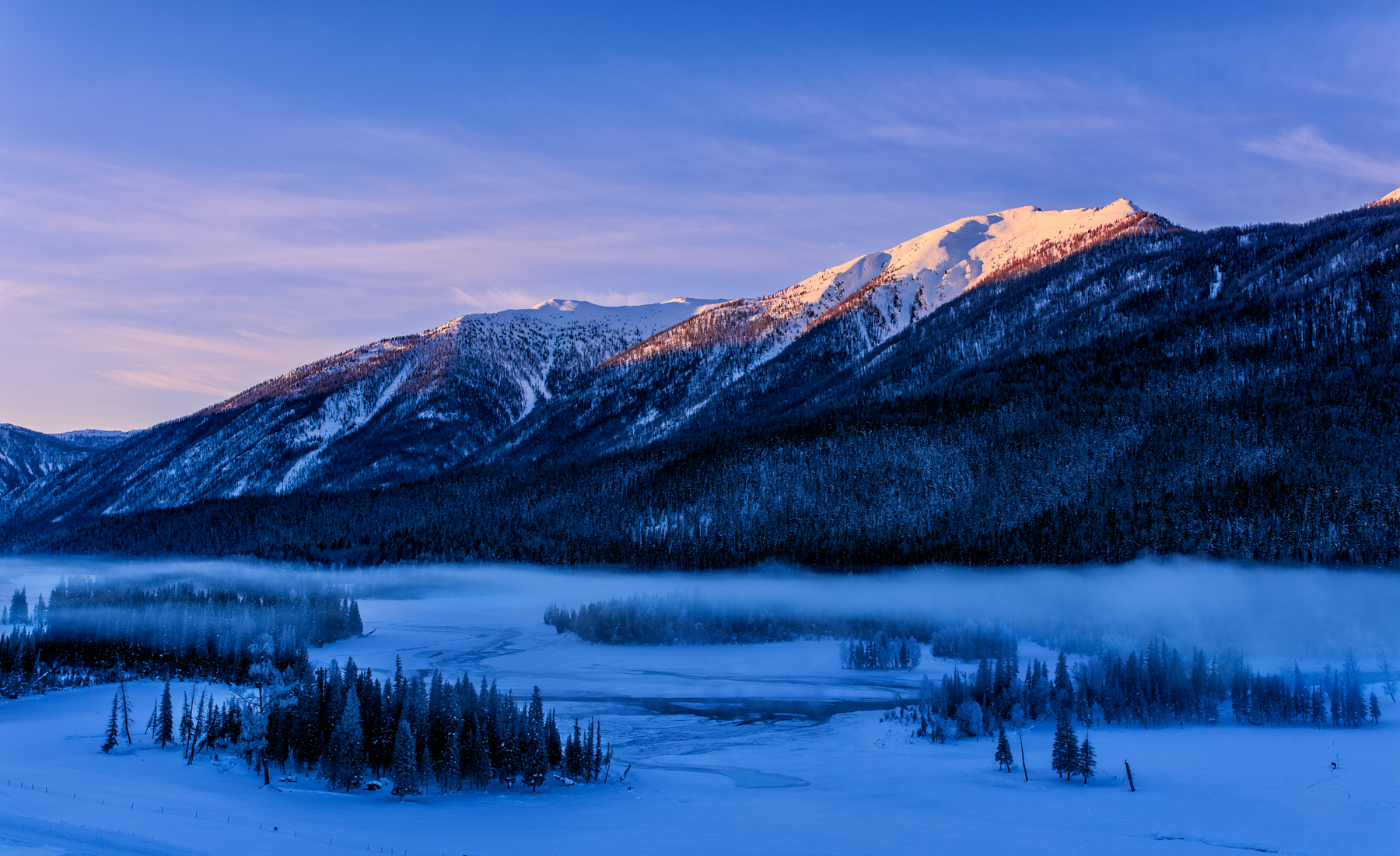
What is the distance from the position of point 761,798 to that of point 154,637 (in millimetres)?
96379

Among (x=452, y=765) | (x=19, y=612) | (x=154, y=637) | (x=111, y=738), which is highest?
(x=19, y=612)

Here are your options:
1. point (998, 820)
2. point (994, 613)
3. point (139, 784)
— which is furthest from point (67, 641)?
point (994, 613)

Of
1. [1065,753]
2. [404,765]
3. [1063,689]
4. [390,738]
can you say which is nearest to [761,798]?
[1065,753]

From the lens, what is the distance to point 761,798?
89.2 m

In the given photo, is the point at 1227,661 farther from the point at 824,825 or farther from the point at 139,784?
the point at 139,784

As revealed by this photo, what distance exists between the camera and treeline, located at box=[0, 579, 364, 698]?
432 ft

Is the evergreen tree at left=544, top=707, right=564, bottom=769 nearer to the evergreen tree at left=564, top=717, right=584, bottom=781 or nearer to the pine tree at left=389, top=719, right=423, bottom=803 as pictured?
the evergreen tree at left=564, top=717, right=584, bottom=781

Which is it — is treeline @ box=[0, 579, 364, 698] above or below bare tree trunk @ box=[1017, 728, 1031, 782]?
above

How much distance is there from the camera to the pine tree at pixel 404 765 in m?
84.4

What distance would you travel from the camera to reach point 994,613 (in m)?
191

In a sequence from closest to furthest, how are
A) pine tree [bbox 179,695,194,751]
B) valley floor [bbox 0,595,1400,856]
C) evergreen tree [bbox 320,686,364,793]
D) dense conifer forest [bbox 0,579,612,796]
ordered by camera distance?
valley floor [bbox 0,595,1400,856], evergreen tree [bbox 320,686,364,793], dense conifer forest [bbox 0,579,612,796], pine tree [bbox 179,695,194,751]

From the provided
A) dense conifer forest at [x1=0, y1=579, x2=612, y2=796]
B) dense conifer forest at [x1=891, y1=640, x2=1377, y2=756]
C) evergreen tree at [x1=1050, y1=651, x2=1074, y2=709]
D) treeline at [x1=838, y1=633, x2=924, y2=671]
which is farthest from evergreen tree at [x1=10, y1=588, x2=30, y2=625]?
evergreen tree at [x1=1050, y1=651, x2=1074, y2=709]

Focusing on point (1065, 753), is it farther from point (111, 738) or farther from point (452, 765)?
point (111, 738)

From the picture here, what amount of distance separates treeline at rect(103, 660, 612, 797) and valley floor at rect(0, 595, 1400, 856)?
1.81 m
